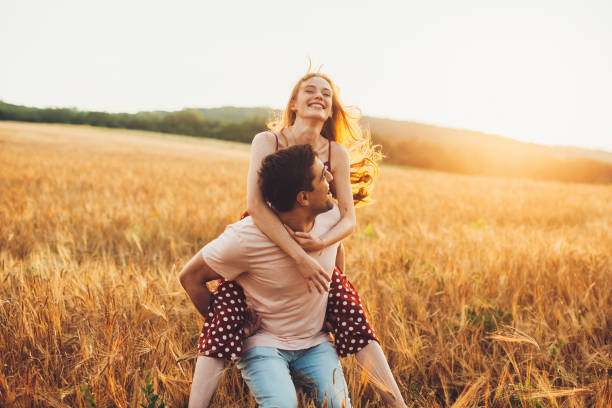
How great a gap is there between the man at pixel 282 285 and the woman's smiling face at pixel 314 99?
0.50m

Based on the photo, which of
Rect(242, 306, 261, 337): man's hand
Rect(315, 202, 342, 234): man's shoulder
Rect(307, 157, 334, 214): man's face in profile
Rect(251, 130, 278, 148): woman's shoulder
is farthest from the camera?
Rect(251, 130, 278, 148): woman's shoulder

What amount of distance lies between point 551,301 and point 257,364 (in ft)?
7.22

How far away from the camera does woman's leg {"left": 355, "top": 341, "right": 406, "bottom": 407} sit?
5.34 ft

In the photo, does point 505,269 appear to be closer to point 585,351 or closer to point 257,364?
point 585,351

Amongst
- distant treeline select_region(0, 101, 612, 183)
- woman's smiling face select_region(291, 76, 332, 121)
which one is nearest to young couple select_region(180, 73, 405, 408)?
woman's smiling face select_region(291, 76, 332, 121)

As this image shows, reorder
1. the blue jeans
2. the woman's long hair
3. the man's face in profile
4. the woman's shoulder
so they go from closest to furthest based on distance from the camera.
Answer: the blue jeans < the man's face in profile < the woman's shoulder < the woman's long hair

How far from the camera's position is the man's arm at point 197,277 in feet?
5.93

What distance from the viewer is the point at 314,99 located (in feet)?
7.02

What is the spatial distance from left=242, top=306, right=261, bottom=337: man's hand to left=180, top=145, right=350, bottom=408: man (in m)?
0.03

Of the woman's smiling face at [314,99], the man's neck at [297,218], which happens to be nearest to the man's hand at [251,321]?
the man's neck at [297,218]

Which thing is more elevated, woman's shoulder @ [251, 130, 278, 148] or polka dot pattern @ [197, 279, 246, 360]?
woman's shoulder @ [251, 130, 278, 148]

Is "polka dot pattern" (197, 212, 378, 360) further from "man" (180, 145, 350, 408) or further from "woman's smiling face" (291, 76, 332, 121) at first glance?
"woman's smiling face" (291, 76, 332, 121)

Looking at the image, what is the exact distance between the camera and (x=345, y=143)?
2.53 m

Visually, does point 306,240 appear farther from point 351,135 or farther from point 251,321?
point 351,135
